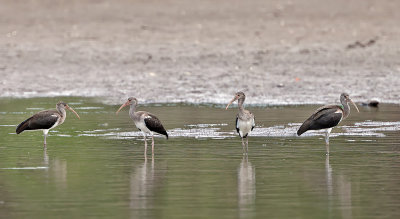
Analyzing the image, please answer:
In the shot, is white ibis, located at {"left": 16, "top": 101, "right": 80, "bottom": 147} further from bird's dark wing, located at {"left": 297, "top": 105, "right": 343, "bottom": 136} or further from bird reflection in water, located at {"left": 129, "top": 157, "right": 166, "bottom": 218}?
bird's dark wing, located at {"left": 297, "top": 105, "right": 343, "bottom": 136}

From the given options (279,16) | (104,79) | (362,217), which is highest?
(279,16)

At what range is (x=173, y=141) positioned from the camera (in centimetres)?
1429

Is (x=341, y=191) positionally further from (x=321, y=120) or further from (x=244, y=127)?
(x=321, y=120)

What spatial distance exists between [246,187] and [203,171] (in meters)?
1.19

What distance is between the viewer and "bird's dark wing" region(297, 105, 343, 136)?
46.2 feet

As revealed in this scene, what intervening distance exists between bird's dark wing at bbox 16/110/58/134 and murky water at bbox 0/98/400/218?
0.31m

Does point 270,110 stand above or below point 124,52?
below

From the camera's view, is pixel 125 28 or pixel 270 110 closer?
pixel 270 110

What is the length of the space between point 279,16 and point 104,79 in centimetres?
813

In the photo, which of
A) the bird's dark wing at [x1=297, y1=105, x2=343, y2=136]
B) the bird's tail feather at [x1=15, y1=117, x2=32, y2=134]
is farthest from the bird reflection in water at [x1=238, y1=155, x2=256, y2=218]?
the bird's tail feather at [x1=15, y1=117, x2=32, y2=134]

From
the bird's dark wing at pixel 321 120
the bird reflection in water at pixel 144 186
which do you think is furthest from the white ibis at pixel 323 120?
the bird reflection in water at pixel 144 186

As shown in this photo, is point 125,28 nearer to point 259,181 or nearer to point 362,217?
point 259,181

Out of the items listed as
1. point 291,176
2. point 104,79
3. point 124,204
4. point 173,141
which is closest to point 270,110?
point 173,141

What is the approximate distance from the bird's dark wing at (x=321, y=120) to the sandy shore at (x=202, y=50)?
6.58m
